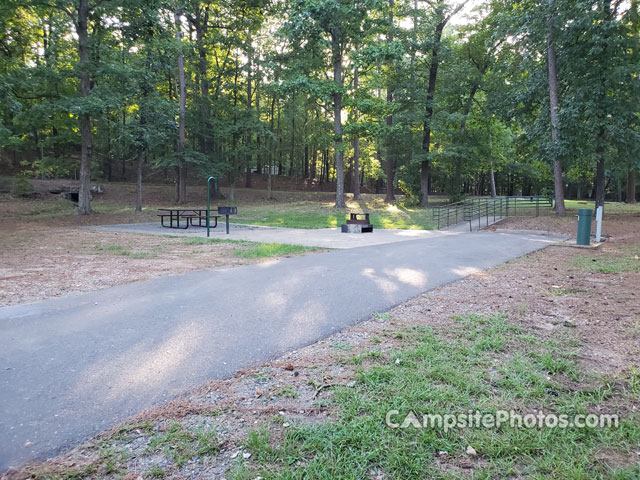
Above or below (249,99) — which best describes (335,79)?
below

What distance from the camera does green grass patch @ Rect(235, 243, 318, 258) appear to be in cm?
886

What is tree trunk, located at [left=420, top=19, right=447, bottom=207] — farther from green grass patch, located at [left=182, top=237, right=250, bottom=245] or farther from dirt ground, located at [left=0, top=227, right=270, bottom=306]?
dirt ground, located at [left=0, top=227, right=270, bottom=306]

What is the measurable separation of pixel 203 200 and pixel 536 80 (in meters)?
22.8

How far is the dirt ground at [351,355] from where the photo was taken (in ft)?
7.14

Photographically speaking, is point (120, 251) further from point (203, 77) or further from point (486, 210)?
point (203, 77)

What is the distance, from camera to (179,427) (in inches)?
95.2

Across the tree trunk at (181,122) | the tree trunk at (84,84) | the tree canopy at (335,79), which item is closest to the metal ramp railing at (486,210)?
the tree canopy at (335,79)

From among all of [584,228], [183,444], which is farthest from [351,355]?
[584,228]

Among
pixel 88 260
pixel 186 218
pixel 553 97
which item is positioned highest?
pixel 553 97

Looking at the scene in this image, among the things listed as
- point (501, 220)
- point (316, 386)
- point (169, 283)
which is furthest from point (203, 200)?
point (316, 386)

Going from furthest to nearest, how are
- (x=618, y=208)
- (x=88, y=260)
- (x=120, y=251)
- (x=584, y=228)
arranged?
(x=618, y=208) → (x=584, y=228) → (x=120, y=251) → (x=88, y=260)

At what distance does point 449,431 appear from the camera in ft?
7.72

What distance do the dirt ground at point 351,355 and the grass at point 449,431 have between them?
0.13 m

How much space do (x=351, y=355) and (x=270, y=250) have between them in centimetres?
604
